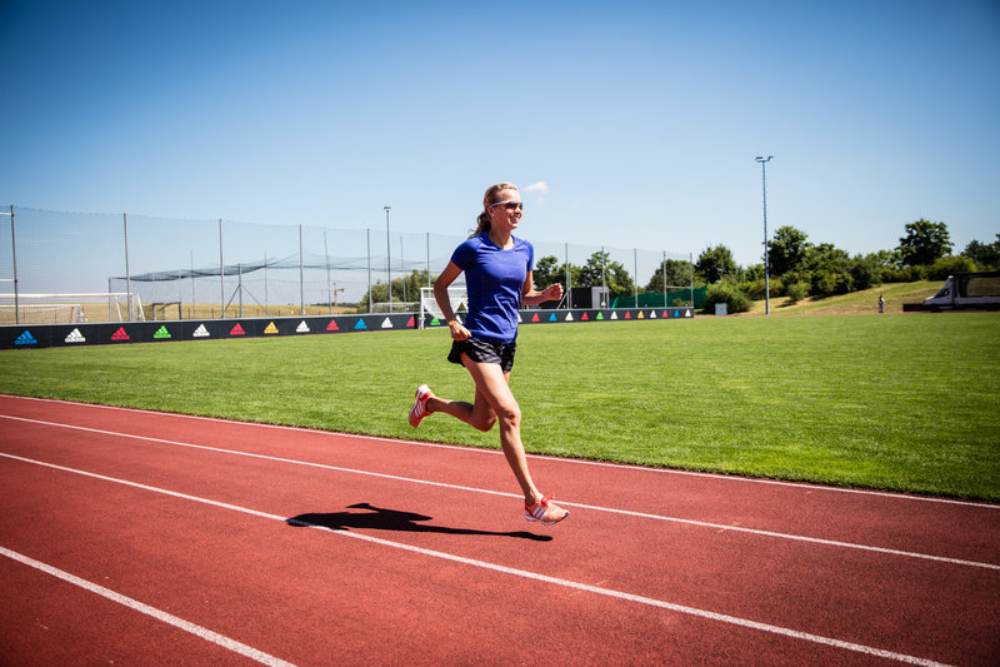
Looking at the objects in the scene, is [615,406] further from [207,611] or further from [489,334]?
[207,611]

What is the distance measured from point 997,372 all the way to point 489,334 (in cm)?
1279

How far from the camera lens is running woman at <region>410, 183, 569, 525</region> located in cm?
464

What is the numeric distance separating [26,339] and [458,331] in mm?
27874

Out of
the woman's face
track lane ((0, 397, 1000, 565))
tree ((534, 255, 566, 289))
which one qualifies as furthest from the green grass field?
tree ((534, 255, 566, 289))

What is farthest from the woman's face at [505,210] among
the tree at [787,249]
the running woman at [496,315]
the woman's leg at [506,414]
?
the tree at [787,249]

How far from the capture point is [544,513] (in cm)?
462

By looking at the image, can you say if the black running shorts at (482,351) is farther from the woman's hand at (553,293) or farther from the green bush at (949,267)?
the green bush at (949,267)

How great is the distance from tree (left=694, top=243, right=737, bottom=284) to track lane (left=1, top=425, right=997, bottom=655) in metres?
115

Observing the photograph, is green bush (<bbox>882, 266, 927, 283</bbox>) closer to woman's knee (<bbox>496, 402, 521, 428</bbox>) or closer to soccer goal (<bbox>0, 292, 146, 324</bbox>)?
soccer goal (<bbox>0, 292, 146, 324</bbox>)

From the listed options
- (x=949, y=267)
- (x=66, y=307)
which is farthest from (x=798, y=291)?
(x=66, y=307)

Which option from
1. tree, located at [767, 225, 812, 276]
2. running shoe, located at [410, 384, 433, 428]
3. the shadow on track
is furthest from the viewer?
tree, located at [767, 225, 812, 276]

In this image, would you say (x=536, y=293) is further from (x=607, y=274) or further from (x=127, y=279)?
(x=607, y=274)

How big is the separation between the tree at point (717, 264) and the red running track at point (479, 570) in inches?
4511

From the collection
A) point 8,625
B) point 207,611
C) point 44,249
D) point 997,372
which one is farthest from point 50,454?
point 44,249
